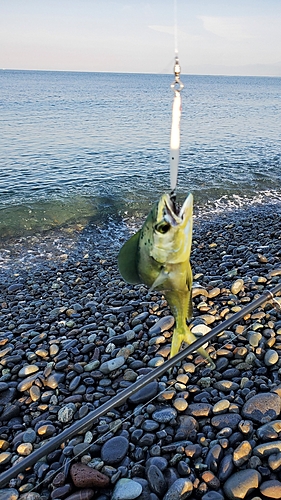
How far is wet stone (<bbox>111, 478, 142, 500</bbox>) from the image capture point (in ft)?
10.5

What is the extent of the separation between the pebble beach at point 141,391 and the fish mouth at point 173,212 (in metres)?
2.58

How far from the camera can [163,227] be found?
5.25 feet

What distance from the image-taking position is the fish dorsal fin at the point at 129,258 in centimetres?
180

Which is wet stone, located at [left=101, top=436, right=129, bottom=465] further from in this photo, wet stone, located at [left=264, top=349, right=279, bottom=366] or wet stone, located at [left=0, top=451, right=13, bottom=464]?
wet stone, located at [left=264, top=349, right=279, bottom=366]

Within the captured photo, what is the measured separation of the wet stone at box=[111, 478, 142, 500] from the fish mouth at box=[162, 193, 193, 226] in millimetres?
2638

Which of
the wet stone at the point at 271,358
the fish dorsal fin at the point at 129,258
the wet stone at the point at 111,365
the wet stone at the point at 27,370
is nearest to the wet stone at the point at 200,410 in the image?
the wet stone at the point at 271,358

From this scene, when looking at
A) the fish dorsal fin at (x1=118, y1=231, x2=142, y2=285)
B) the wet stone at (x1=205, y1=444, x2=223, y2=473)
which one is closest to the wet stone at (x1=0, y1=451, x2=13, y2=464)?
the wet stone at (x1=205, y1=444, x2=223, y2=473)

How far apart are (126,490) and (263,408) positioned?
58.7 inches

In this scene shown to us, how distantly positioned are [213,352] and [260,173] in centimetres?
1567

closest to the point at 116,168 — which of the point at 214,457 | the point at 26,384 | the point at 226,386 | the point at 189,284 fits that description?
the point at 26,384

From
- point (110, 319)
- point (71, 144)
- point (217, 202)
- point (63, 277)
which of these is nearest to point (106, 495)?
point (110, 319)

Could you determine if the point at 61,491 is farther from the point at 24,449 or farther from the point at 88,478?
the point at 24,449

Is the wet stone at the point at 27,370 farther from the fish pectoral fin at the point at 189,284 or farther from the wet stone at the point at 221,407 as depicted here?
the fish pectoral fin at the point at 189,284

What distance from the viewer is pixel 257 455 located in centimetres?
338
